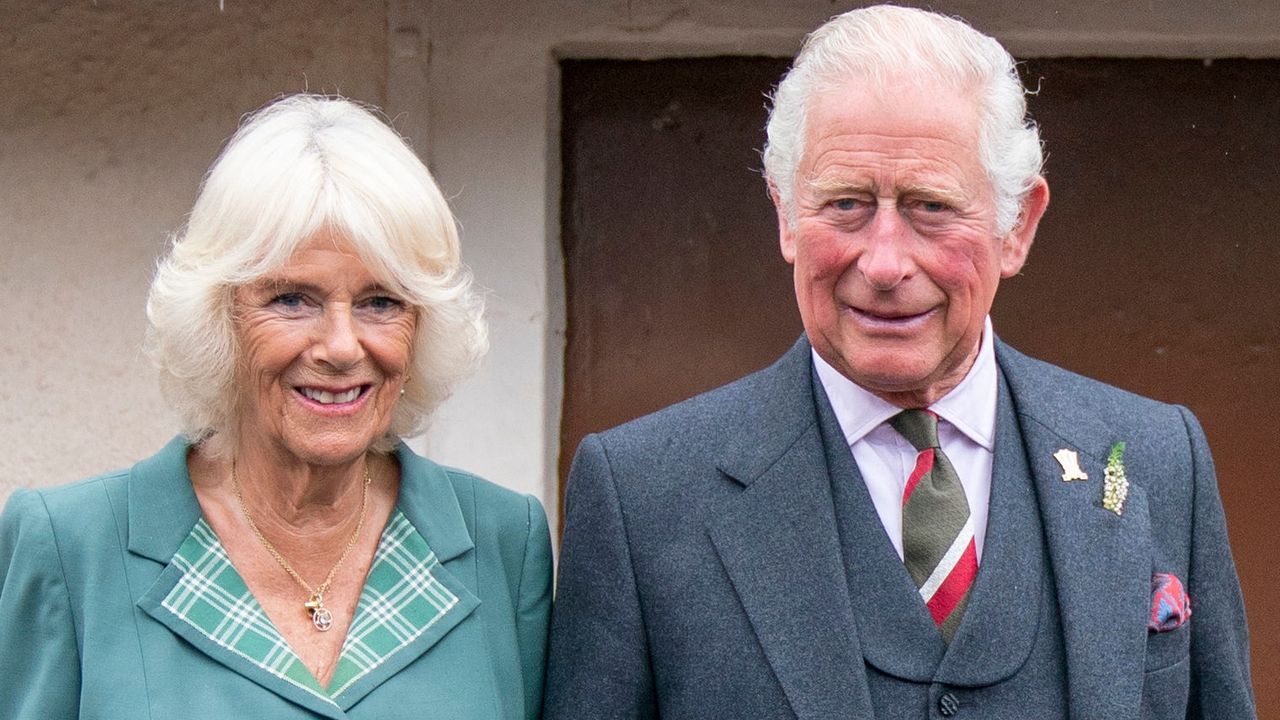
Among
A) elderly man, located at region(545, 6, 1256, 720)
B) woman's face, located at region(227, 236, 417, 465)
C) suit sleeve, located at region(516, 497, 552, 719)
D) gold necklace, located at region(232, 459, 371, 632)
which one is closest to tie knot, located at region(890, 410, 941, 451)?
elderly man, located at region(545, 6, 1256, 720)

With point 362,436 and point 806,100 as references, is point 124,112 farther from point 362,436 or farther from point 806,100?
point 806,100

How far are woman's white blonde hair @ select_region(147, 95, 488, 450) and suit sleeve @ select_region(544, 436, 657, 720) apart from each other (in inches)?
13.1

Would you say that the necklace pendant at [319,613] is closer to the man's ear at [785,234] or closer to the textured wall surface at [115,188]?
the man's ear at [785,234]

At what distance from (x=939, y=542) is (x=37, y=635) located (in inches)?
49.7

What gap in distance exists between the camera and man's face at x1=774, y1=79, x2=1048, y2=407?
2.20m

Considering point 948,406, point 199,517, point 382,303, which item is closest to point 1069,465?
point 948,406

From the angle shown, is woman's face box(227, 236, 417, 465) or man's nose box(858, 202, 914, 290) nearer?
man's nose box(858, 202, 914, 290)

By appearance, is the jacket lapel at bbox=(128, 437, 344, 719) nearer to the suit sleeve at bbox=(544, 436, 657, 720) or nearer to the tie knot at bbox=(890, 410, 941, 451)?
the suit sleeve at bbox=(544, 436, 657, 720)

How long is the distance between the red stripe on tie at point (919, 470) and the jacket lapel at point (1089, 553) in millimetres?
164

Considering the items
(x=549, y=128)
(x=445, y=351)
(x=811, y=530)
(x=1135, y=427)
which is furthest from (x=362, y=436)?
(x=549, y=128)

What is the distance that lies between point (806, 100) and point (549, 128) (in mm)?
1421

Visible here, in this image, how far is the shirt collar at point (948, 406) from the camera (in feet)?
7.86

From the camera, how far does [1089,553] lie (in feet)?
7.63

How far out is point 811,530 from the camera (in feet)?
7.66
